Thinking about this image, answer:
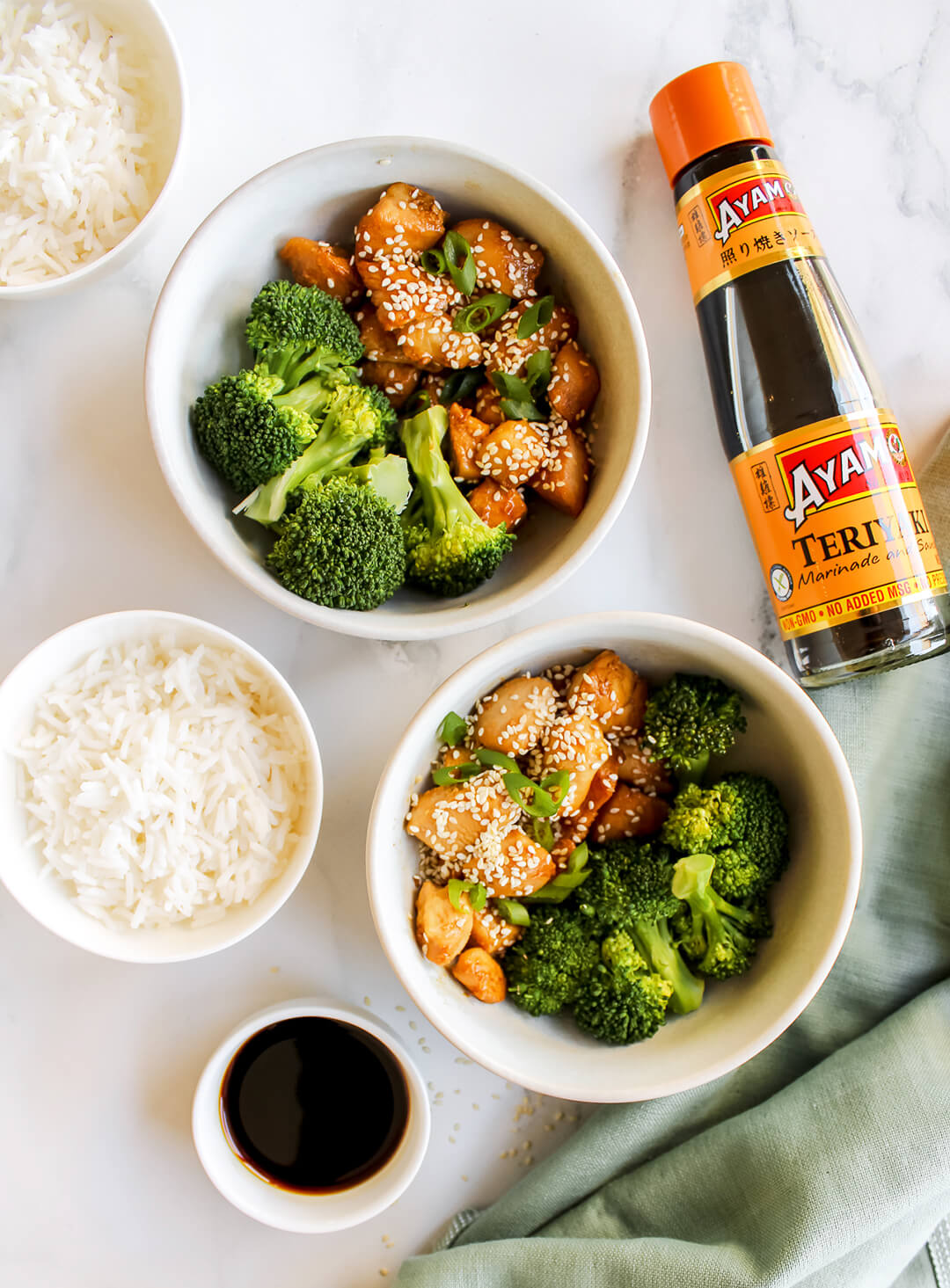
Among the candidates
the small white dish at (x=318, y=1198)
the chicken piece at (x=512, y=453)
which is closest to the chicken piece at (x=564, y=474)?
the chicken piece at (x=512, y=453)

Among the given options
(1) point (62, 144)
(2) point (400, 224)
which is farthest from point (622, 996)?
(1) point (62, 144)

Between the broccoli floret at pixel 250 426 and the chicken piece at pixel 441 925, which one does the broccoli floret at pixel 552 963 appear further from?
the broccoli floret at pixel 250 426

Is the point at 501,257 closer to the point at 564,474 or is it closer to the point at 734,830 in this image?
the point at 564,474

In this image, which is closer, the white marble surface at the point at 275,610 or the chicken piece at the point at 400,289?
the chicken piece at the point at 400,289

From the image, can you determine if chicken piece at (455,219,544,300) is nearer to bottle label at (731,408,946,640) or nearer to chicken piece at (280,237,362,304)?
chicken piece at (280,237,362,304)

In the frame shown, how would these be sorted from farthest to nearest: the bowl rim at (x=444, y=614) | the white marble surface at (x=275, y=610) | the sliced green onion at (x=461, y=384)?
the white marble surface at (x=275, y=610), the sliced green onion at (x=461, y=384), the bowl rim at (x=444, y=614)

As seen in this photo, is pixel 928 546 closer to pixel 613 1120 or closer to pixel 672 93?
pixel 672 93

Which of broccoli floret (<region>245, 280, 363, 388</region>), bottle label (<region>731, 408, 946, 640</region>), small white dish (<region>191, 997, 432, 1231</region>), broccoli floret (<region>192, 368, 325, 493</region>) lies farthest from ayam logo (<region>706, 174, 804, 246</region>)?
small white dish (<region>191, 997, 432, 1231</region>)
